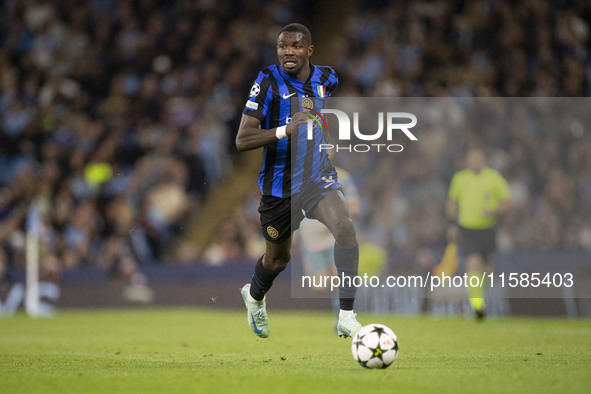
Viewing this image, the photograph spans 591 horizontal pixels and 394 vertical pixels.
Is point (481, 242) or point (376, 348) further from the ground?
point (481, 242)

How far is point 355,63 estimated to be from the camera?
1850 cm

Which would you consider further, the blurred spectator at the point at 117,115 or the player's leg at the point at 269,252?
the blurred spectator at the point at 117,115

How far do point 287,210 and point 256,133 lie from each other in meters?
0.69

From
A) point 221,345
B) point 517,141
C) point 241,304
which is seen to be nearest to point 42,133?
point 241,304

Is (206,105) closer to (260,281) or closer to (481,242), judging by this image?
(481,242)

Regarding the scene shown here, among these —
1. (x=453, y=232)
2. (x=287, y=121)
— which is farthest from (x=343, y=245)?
(x=453, y=232)

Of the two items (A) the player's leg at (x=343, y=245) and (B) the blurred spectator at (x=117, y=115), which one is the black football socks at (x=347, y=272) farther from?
(B) the blurred spectator at (x=117, y=115)

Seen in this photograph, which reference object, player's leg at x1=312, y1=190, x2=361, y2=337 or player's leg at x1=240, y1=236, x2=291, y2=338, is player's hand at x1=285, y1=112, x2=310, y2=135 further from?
player's leg at x1=240, y1=236, x2=291, y2=338

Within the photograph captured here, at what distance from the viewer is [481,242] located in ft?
41.9

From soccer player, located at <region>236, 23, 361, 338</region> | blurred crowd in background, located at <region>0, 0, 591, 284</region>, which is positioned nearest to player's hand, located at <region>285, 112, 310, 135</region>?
soccer player, located at <region>236, 23, 361, 338</region>

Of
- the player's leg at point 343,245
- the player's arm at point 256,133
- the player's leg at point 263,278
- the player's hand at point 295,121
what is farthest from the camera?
the player's leg at point 263,278

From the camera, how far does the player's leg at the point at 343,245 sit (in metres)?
7.09

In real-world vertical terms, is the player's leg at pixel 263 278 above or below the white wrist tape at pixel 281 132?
below

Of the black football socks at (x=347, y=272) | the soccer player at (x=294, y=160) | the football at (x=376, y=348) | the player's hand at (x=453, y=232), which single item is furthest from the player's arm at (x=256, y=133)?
the player's hand at (x=453, y=232)
